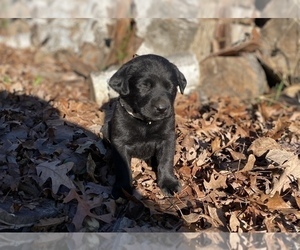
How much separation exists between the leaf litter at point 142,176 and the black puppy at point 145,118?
0.15 metres

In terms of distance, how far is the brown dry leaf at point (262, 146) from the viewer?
483 centimetres

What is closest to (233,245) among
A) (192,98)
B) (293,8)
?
(192,98)

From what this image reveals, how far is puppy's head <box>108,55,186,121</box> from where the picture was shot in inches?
171

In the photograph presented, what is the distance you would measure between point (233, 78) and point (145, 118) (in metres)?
3.82

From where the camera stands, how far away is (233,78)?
805 cm

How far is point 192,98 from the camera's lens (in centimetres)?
730

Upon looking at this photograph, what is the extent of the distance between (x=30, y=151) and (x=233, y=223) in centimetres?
188

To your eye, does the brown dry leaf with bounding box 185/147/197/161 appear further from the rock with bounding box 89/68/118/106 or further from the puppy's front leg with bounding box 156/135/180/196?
the rock with bounding box 89/68/118/106

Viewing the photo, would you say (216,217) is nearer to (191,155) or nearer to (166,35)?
(191,155)

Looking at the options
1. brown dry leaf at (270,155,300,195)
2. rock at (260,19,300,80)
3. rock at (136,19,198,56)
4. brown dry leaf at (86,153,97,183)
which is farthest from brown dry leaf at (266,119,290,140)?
rock at (136,19,198,56)

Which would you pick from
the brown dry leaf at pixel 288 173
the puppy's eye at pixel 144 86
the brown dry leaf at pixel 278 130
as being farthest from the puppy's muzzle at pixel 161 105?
the brown dry leaf at pixel 278 130

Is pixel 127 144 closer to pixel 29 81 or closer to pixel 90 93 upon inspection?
pixel 90 93

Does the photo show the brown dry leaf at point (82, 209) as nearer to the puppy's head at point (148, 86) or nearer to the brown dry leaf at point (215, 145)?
the puppy's head at point (148, 86)

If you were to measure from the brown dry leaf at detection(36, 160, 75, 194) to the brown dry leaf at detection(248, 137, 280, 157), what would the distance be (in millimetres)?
1543
